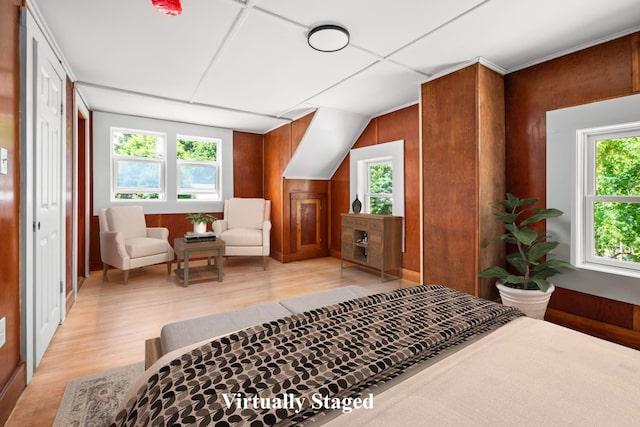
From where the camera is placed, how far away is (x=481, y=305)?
56.5 inches

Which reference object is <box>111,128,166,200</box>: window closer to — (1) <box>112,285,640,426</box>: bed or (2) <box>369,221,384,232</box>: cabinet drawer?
(2) <box>369,221,384,232</box>: cabinet drawer

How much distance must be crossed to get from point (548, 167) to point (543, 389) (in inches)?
93.1

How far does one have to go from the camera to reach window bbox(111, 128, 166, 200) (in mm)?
4375

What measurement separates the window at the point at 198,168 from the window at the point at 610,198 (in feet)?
15.7

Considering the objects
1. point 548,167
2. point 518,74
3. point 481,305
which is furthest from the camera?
point 518,74

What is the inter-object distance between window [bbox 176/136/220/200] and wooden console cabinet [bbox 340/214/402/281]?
2503mm

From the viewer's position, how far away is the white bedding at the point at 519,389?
698mm

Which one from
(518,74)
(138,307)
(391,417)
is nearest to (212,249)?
(138,307)

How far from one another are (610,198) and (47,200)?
4234 millimetres

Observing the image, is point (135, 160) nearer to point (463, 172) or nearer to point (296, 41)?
point (296, 41)

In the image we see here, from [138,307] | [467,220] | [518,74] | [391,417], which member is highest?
[518,74]

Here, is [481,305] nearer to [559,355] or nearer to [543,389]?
[559,355]

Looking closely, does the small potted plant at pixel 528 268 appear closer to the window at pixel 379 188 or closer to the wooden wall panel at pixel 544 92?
the wooden wall panel at pixel 544 92

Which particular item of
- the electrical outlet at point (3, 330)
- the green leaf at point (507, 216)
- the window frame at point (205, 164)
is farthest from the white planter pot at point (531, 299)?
the window frame at point (205, 164)
